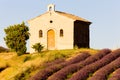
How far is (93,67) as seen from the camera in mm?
27578

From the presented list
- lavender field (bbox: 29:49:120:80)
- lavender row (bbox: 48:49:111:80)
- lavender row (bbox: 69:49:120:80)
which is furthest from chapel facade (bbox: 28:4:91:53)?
lavender field (bbox: 29:49:120:80)

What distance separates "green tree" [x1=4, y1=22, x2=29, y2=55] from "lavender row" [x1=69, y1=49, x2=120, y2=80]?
1423cm

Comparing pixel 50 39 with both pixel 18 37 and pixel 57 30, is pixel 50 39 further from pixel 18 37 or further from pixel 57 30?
pixel 18 37

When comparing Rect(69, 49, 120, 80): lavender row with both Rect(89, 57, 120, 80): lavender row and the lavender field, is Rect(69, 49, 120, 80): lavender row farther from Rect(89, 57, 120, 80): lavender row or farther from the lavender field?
Rect(89, 57, 120, 80): lavender row

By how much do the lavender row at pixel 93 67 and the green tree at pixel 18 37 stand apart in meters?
14.2

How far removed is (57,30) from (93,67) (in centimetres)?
2102

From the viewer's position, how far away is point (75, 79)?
960 inches

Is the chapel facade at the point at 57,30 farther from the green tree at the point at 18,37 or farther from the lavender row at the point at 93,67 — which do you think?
the lavender row at the point at 93,67

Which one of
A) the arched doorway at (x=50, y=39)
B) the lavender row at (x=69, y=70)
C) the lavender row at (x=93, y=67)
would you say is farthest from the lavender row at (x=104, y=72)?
the arched doorway at (x=50, y=39)

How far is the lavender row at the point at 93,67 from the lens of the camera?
82.5 feet

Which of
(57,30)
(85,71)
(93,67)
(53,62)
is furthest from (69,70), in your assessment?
(57,30)

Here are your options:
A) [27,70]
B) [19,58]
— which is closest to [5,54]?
[19,58]

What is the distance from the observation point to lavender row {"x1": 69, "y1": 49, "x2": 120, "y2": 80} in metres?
→ 25.1

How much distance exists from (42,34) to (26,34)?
5.09 meters
